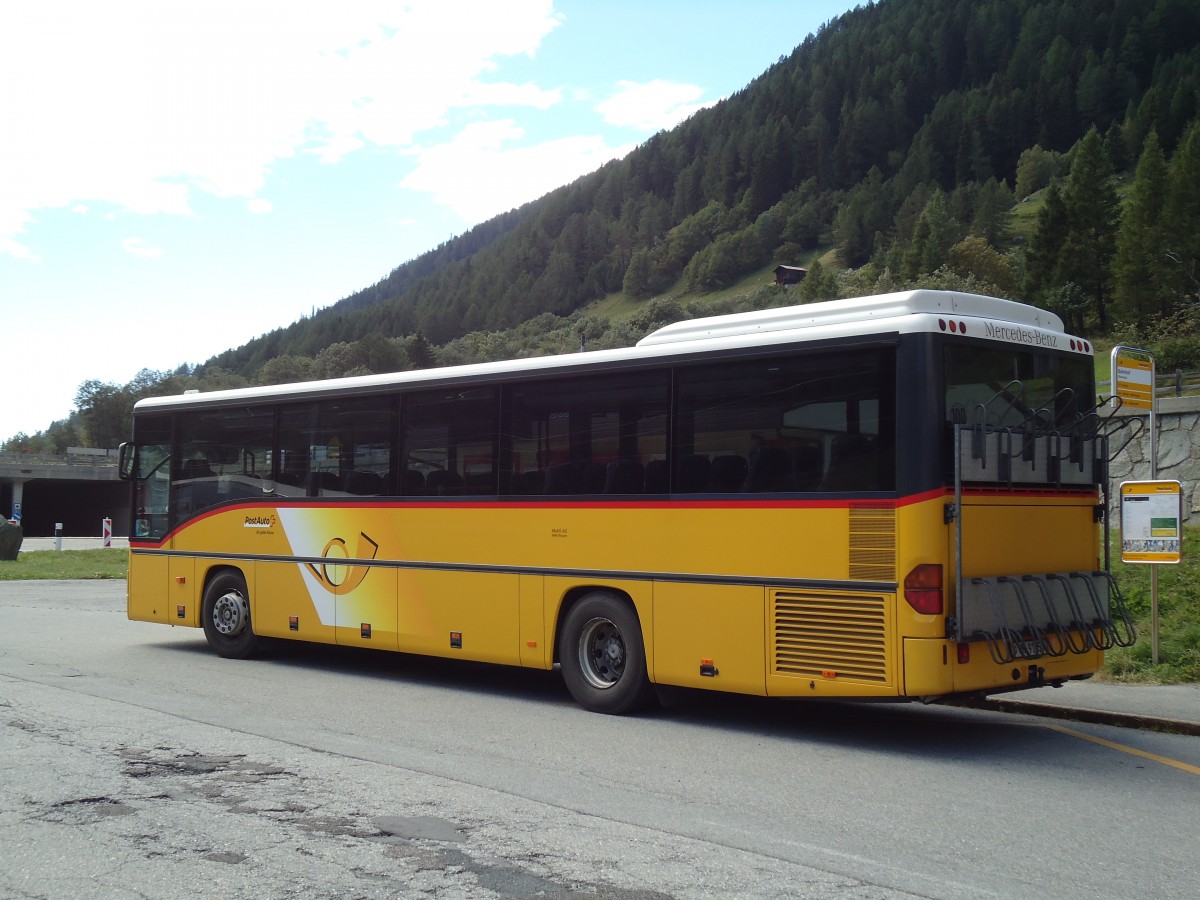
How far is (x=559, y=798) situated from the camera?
22.7 ft

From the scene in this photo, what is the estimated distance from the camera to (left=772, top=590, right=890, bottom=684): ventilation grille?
8.39 m

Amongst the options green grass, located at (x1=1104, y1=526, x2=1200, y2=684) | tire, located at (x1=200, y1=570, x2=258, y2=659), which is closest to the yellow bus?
tire, located at (x1=200, y1=570, x2=258, y2=659)

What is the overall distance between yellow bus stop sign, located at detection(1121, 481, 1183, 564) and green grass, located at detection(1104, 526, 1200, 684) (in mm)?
1148

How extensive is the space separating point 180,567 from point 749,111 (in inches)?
6960

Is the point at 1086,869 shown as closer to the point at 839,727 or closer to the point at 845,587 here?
the point at 845,587

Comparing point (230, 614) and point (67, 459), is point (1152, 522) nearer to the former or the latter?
point (230, 614)

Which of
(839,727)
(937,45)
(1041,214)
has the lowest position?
(839,727)

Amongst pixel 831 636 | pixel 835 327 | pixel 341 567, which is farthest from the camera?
pixel 341 567

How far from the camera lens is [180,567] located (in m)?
14.8

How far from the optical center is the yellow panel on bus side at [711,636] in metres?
9.12

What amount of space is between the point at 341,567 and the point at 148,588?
3.95 m

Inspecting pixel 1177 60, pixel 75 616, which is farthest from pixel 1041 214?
pixel 75 616

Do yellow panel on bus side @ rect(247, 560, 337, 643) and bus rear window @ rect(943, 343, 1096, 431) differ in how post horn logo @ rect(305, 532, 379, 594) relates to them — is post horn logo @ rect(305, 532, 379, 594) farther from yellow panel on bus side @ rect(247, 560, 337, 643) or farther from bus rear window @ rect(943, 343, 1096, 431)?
bus rear window @ rect(943, 343, 1096, 431)

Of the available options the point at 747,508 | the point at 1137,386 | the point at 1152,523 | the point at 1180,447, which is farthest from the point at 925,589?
the point at 1180,447
